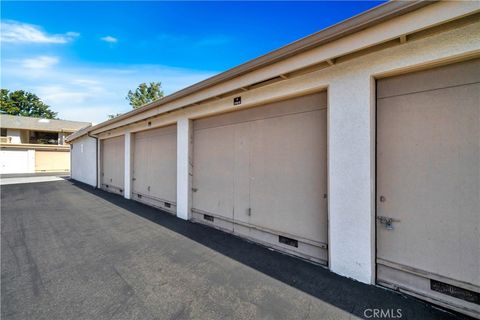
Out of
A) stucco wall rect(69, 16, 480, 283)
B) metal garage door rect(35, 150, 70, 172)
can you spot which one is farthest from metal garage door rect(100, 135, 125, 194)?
metal garage door rect(35, 150, 70, 172)

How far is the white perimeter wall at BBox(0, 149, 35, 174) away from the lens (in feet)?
62.5

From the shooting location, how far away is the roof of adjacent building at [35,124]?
22.0m

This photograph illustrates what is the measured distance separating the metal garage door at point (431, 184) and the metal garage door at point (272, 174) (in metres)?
0.73

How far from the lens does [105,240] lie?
3.86 meters

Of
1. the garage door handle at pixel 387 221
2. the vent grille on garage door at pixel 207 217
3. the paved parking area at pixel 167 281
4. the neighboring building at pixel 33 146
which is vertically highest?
the neighboring building at pixel 33 146

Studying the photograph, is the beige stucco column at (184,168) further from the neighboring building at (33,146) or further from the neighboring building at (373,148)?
the neighboring building at (33,146)

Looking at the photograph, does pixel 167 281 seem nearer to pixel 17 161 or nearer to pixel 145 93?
pixel 17 161

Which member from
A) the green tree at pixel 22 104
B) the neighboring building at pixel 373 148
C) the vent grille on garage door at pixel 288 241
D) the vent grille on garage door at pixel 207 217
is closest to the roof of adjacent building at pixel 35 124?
the green tree at pixel 22 104

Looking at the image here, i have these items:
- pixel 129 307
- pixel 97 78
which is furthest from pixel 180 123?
pixel 97 78

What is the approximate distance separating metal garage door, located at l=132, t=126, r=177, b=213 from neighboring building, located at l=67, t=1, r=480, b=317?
2325mm

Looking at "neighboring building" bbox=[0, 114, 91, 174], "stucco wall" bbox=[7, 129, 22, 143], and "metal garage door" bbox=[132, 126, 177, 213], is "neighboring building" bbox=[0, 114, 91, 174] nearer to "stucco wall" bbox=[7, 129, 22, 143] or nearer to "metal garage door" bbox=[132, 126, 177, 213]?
"stucco wall" bbox=[7, 129, 22, 143]

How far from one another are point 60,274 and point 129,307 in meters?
1.36

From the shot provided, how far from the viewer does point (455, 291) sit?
6.58 ft

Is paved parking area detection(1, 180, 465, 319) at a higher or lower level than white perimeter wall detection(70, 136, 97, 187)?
lower
